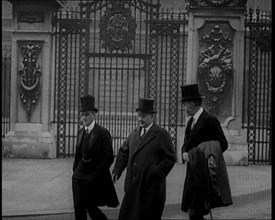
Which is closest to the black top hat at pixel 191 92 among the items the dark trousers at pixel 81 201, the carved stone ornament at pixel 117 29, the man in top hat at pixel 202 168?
the man in top hat at pixel 202 168

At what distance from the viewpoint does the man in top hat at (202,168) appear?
6.91 metres

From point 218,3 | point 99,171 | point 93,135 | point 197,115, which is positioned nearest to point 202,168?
point 197,115

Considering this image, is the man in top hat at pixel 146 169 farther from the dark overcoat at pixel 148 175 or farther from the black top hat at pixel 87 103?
the black top hat at pixel 87 103

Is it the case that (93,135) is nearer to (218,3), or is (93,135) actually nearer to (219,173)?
(219,173)

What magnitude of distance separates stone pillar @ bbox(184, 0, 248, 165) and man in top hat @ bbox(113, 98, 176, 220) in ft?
24.5

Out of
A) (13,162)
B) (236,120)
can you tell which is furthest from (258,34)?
(13,162)

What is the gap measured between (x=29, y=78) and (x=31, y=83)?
125 millimetres

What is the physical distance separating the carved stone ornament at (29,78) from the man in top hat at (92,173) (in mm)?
7772

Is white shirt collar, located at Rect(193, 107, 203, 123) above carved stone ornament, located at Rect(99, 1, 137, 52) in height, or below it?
below

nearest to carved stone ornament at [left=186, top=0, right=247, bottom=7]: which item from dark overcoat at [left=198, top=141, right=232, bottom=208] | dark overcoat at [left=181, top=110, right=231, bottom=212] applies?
dark overcoat at [left=181, top=110, right=231, bottom=212]

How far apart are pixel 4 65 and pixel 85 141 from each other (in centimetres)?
1086

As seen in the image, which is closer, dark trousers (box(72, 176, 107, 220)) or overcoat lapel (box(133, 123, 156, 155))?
overcoat lapel (box(133, 123, 156, 155))

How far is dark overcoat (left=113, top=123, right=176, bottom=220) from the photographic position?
6.96m

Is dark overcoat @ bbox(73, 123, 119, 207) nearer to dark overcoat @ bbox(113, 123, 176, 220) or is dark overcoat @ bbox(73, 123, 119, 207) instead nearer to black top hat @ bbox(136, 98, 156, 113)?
dark overcoat @ bbox(113, 123, 176, 220)
